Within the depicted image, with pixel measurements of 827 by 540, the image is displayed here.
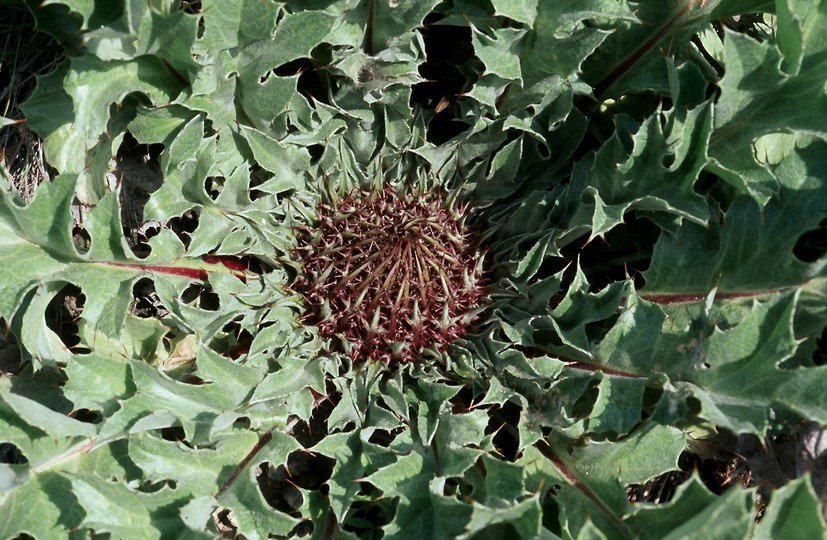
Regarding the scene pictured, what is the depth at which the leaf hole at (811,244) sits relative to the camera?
2.98 m

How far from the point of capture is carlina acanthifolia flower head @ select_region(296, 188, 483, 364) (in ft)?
9.61

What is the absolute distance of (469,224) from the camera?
344 cm

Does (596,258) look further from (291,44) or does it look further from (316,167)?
(291,44)

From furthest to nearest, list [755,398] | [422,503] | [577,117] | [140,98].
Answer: [577,117], [140,98], [422,503], [755,398]

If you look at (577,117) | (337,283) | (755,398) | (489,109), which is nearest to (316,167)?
(337,283)

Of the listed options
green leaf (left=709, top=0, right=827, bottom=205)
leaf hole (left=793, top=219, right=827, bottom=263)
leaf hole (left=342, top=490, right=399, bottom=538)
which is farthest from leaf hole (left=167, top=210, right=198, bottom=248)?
leaf hole (left=793, top=219, right=827, bottom=263)

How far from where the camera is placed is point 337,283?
3076mm

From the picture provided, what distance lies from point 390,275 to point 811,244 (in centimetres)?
161

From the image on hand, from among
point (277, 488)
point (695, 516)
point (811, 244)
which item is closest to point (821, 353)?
point (811, 244)

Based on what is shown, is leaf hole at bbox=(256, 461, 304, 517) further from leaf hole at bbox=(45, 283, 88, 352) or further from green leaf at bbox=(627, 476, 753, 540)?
green leaf at bbox=(627, 476, 753, 540)

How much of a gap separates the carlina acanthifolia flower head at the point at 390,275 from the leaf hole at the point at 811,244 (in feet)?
4.00

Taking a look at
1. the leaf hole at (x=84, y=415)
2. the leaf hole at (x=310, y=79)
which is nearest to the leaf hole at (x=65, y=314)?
the leaf hole at (x=84, y=415)

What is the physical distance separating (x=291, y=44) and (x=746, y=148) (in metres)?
1.63

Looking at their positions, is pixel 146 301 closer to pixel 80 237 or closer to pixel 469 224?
pixel 80 237
